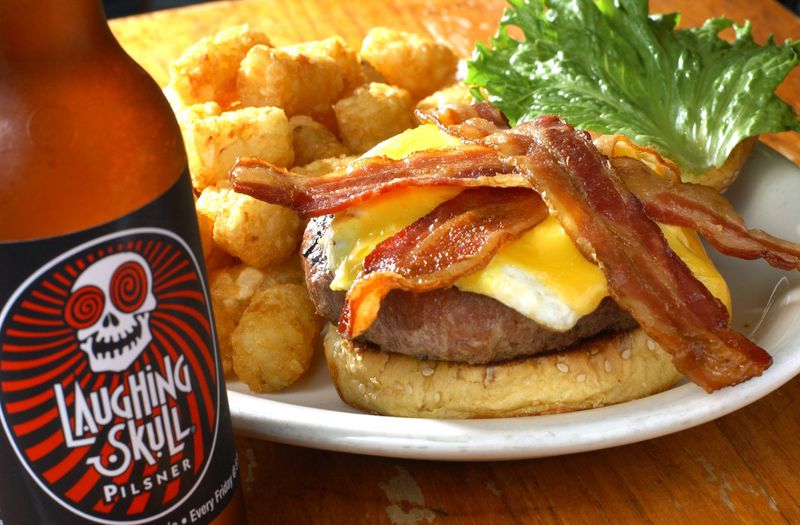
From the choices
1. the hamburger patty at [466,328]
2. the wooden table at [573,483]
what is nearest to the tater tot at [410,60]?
the hamburger patty at [466,328]

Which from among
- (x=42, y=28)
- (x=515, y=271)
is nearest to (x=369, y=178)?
(x=515, y=271)

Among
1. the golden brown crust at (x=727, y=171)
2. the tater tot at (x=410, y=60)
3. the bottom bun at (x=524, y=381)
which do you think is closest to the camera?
the bottom bun at (x=524, y=381)

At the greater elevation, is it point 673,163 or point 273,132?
point 673,163

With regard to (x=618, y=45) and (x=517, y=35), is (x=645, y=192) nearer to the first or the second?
(x=618, y=45)

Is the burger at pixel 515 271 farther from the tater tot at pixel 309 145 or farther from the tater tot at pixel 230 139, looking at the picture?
the tater tot at pixel 309 145

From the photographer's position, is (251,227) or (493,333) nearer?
(493,333)

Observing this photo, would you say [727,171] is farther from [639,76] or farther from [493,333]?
[493,333]

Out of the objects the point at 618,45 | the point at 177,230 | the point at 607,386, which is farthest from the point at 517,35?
the point at 177,230
